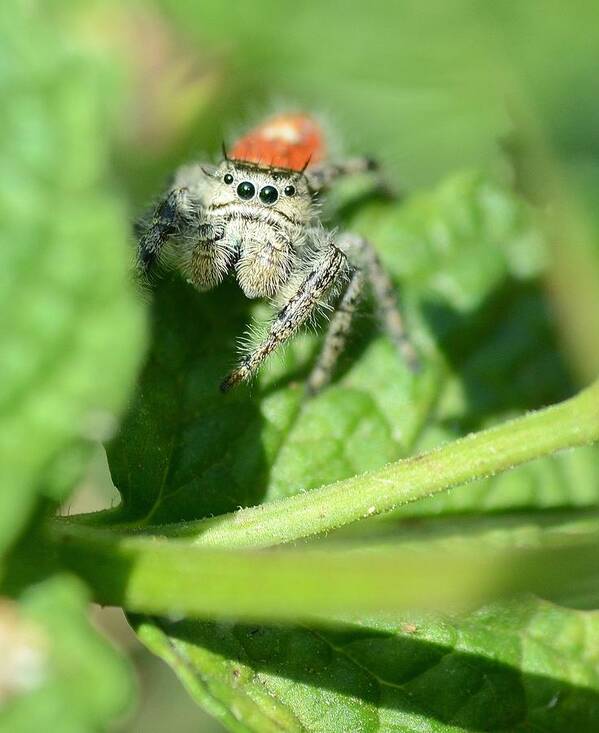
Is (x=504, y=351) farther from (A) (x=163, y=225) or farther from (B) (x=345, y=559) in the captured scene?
(B) (x=345, y=559)

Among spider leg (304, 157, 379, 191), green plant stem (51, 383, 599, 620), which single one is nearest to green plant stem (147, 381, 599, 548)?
green plant stem (51, 383, 599, 620)

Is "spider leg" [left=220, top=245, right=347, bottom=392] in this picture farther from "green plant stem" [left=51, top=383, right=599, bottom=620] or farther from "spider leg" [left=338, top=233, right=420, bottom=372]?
"green plant stem" [left=51, top=383, right=599, bottom=620]

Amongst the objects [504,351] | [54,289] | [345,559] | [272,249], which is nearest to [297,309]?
[272,249]

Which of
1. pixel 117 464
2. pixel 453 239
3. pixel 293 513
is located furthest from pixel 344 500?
pixel 453 239

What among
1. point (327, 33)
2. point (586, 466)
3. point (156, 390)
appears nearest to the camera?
point (156, 390)

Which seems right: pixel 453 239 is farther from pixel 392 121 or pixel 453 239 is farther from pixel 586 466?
pixel 392 121

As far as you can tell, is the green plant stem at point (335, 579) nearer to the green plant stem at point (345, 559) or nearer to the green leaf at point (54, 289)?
the green plant stem at point (345, 559)
